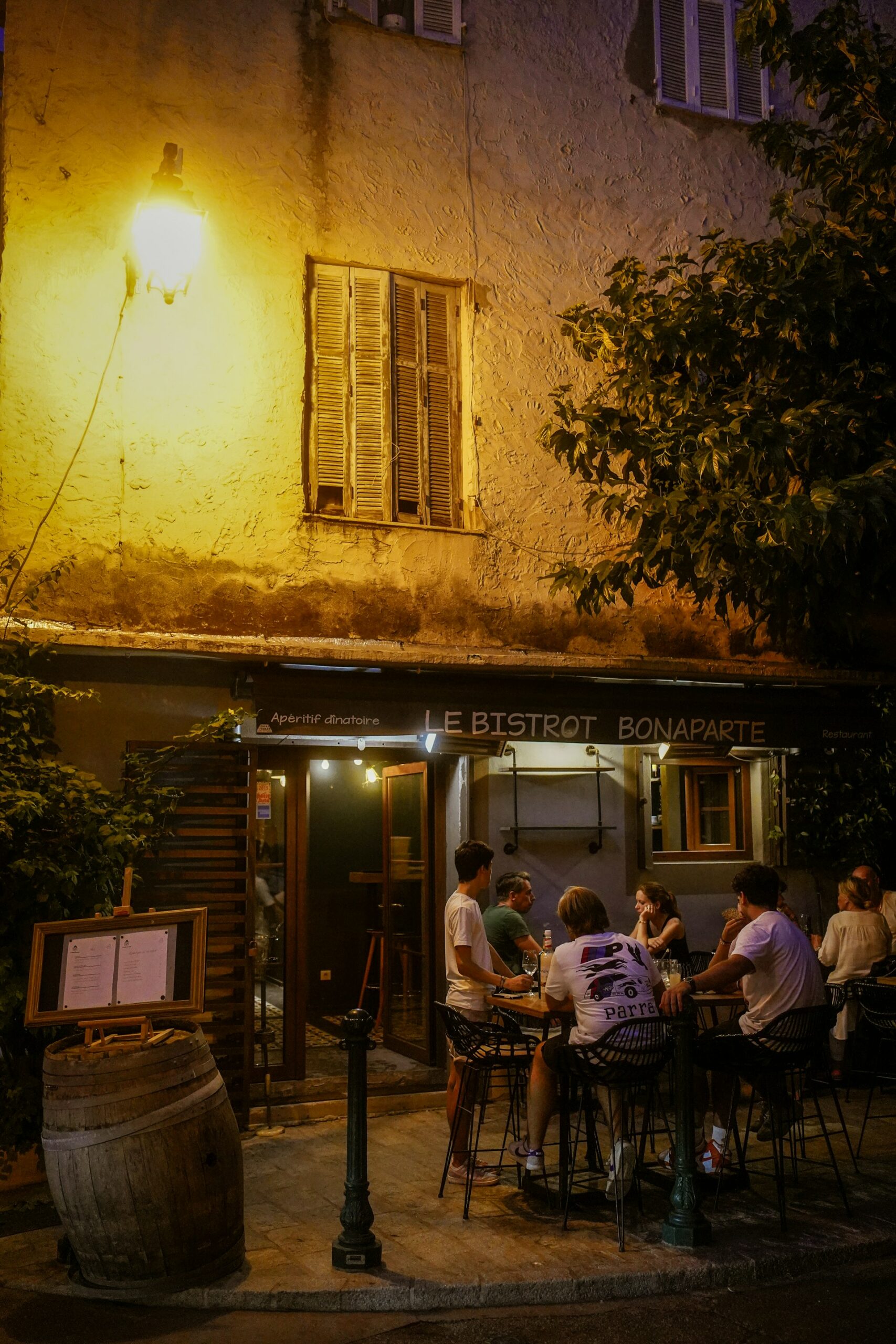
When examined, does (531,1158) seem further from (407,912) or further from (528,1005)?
(407,912)

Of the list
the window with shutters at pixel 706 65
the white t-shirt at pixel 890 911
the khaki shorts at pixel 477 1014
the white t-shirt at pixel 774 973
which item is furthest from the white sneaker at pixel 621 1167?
the window with shutters at pixel 706 65

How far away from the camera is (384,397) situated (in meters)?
9.34

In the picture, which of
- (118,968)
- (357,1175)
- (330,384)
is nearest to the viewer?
(357,1175)

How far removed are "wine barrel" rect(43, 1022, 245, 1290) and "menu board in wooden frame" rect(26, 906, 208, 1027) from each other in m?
0.28

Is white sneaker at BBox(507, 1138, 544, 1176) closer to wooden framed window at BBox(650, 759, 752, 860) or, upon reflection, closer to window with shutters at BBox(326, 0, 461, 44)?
wooden framed window at BBox(650, 759, 752, 860)

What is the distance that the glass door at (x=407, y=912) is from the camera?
9547 millimetres

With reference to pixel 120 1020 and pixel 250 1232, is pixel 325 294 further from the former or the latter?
pixel 250 1232

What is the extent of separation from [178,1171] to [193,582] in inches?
170

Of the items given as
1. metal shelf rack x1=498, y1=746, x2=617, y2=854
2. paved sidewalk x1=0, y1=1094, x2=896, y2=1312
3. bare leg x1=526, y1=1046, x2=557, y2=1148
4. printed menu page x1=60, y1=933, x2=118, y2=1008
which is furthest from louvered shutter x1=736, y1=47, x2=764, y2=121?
printed menu page x1=60, y1=933, x2=118, y2=1008

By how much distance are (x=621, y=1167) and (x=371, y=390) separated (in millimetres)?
6057

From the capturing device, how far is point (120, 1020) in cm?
563

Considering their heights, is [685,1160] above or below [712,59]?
below

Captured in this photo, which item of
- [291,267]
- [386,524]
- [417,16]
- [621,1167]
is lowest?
[621,1167]

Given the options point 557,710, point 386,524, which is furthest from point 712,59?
point 557,710
